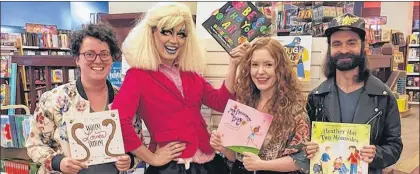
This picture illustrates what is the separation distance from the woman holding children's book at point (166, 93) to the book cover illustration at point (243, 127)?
0.20 m

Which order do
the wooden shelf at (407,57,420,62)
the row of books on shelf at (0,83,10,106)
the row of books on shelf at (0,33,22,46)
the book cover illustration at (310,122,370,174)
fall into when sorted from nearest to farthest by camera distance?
the book cover illustration at (310,122,370,174) < the row of books on shelf at (0,83,10,106) < the row of books on shelf at (0,33,22,46) < the wooden shelf at (407,57,420,62)

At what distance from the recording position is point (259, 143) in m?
1.68

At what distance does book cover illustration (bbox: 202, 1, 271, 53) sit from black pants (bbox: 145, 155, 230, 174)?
57 cm

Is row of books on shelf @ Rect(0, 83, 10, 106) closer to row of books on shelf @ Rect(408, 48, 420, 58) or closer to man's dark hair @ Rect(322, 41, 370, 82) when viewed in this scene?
man's dark hair @ Rect(322, 41, 370, 82)

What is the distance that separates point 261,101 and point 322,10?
7.38 feet

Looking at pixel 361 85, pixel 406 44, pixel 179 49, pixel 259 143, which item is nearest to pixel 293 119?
pixel 259 143

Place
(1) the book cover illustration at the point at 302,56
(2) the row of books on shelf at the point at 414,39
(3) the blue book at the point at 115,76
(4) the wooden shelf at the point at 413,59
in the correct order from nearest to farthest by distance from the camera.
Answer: (1) the book cover illustration at the point at 302,56
(3) the blue book at the point at 115,76
(2) the row of books on shelf at the point at 414,39
(4) the wooden shelf at the point at 413,59

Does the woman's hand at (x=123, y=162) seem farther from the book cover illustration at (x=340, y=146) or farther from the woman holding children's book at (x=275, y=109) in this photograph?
the book cover illustration at (x=340, y=146)

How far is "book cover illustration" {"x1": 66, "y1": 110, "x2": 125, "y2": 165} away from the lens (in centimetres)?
163

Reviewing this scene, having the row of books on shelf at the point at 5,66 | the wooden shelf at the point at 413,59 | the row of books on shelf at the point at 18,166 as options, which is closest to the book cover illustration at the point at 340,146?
the row of books on shelf at the point at 18,166

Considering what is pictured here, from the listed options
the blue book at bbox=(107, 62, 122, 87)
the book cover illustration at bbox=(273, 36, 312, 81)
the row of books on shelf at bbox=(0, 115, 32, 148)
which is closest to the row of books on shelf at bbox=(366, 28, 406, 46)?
the book cover illustration at bbox=(273, 36, 312, 81)

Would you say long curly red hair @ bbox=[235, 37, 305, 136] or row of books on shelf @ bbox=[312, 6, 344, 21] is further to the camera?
row of books on shelf @ bbox=[312, 6, 344, 21]

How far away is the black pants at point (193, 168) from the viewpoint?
182 centimetres

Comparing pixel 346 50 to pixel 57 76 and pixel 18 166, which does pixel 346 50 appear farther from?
pixel 57 76
